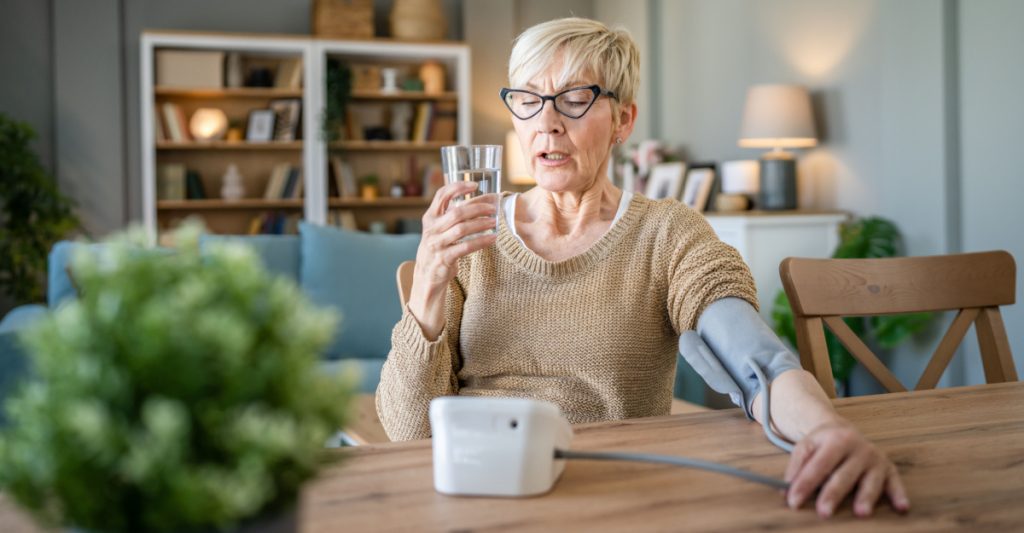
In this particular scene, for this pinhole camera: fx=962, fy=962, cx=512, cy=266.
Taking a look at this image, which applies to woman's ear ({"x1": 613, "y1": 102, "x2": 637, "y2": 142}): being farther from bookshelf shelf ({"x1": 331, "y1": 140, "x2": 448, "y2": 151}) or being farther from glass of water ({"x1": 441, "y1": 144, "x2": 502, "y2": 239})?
bookshelf shelf ({"x1": 331, "y1": 140, "x2": 448, "y2": 151})

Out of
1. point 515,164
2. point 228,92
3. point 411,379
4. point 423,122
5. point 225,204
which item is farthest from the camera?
point 423,122

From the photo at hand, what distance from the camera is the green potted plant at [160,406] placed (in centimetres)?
42

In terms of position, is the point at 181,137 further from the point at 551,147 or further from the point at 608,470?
the point at 608,470

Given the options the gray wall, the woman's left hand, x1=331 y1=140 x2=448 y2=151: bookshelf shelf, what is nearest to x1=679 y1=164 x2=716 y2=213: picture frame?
the gray wall

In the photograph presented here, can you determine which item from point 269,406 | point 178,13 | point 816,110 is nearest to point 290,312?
→ point 269,406

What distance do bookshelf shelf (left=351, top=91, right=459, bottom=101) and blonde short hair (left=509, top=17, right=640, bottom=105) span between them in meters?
4.92

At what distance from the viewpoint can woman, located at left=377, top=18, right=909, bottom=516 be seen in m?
1.36

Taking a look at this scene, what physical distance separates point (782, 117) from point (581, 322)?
2929mm

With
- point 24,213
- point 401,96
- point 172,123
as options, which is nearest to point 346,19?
point 401,96

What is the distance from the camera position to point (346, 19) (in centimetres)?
619

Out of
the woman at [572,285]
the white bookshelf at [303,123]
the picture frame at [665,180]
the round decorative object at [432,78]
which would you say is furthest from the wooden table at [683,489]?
the round decorative object at [432,78]

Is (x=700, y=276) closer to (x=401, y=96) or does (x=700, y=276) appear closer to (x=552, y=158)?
(x=552, y=158)

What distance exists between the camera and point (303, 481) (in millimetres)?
469

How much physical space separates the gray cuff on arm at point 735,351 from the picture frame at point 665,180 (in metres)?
3.80
